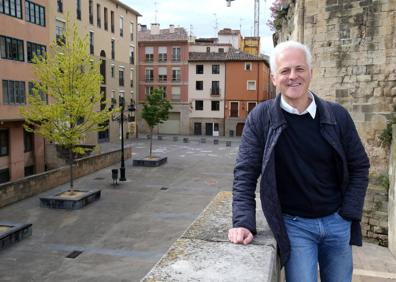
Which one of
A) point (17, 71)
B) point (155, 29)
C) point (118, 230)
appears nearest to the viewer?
point (118, 230)

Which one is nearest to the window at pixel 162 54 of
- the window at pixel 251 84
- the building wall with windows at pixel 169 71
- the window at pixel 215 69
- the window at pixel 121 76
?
the building wall with windows at pixel 169 71

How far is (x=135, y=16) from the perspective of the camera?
1841 inches

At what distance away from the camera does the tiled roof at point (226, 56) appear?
4800 cm

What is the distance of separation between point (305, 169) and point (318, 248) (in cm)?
52

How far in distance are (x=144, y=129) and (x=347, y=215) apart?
50799 mm

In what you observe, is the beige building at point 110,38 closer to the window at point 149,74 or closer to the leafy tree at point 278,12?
the window at point 149,74

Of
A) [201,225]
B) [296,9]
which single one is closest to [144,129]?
[296,9]

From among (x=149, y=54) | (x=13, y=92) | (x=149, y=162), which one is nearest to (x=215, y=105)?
(x=149, y=54)

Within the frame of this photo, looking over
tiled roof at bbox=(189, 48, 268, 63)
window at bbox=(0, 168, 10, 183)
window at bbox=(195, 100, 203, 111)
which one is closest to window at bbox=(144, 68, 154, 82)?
tiled roof at bbox=(189, 48, 268, 63)

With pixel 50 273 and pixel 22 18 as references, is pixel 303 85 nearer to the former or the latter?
pixel 50 273

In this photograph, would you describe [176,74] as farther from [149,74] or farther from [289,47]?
[289,47]

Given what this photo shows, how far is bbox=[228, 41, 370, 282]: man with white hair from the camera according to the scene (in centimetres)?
232

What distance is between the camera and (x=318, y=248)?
2471mm

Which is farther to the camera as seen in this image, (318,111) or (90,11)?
(90,11)
